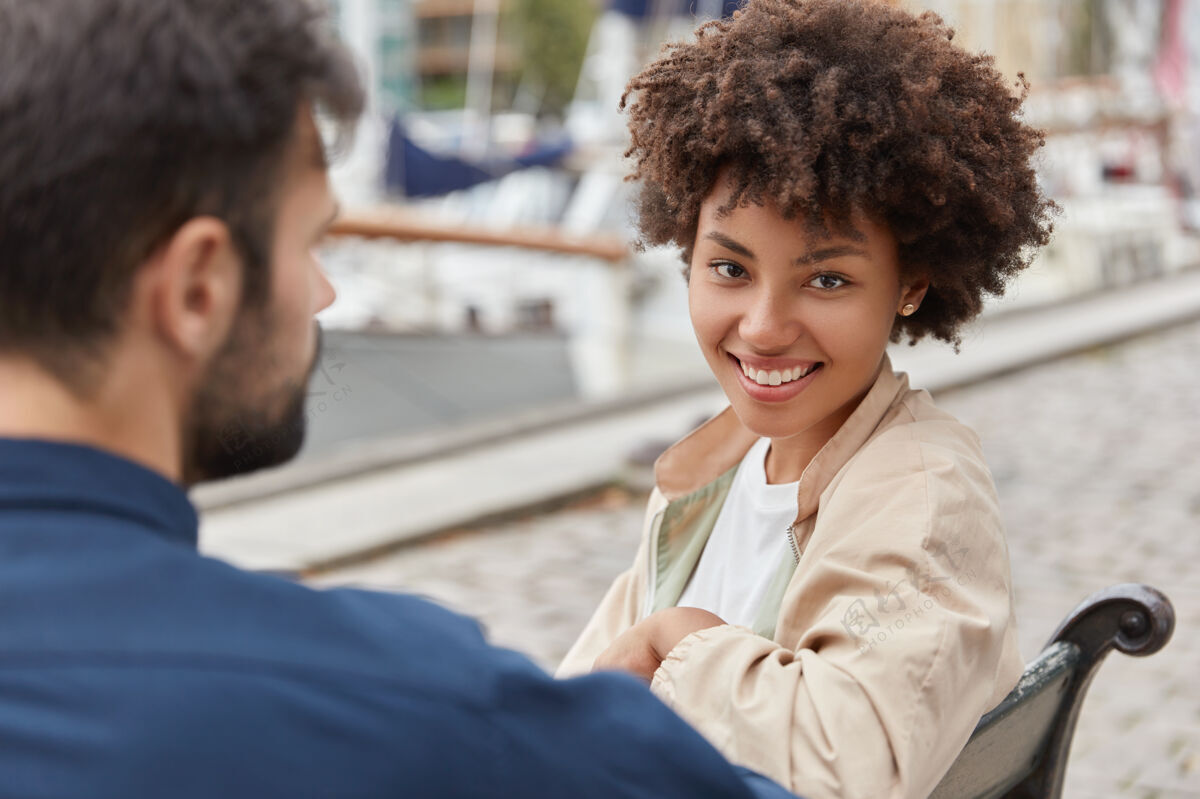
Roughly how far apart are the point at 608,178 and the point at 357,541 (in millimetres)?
11390

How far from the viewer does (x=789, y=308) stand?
5.72 ft

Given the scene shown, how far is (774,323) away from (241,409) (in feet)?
2.81

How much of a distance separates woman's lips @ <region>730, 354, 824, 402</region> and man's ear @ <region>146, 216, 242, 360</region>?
0.94 meters

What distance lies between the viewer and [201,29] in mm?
966

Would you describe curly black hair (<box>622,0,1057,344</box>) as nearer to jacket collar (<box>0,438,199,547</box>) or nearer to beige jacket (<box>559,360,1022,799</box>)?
beige jacket (<box>559,360,1022,799</box>)

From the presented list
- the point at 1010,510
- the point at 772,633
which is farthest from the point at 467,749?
the point at 1010,510

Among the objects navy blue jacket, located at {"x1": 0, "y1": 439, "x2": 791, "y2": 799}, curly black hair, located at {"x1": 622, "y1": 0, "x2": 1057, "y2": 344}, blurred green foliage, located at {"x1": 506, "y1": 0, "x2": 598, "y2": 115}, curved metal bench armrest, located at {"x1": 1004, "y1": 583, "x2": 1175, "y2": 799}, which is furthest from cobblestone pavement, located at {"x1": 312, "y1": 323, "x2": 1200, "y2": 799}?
blurred green foliage, located at {"x1": 506, "y1": 0, "x2": 598, "y2": 115}

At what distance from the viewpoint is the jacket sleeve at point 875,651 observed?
139 cm

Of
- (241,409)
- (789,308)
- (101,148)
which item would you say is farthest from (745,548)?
(101,148)

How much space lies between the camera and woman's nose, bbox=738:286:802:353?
5.70ft

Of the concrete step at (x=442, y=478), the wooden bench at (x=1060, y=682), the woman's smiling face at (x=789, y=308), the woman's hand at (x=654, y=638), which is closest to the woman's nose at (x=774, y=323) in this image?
the woman's smiling face at (x=789, y=308)

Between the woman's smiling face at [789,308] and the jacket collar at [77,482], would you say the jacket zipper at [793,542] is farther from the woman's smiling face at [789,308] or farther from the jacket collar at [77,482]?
the jacket collar at [77,482]

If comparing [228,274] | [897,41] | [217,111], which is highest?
[897,41]

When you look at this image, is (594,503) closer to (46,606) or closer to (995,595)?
(995,595)
